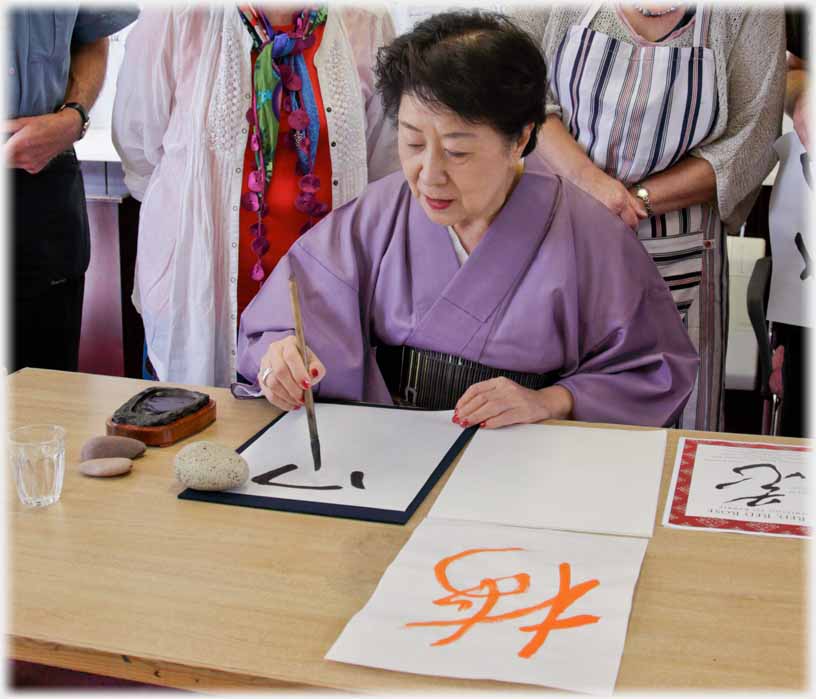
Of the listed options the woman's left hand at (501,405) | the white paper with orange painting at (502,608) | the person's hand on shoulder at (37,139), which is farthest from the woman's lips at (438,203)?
the person's hand on shoulder at (37,139)

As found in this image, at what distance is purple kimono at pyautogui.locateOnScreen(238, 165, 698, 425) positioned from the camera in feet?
5.87

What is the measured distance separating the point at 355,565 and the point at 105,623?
28 centimetres

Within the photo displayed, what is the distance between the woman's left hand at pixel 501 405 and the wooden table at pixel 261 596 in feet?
0.83

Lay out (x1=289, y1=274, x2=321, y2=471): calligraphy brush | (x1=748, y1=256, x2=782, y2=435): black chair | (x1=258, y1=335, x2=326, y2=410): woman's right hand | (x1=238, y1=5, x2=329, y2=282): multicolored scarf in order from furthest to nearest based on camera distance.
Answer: (x1=238, y1=5, x2=329, y2=282): multicolored scarf → (x1=748, y1=256, x2=782, y2=435): black chair → (x1=258, y1=335, x2=326, y2=410): woman's right hand → (x1=289, y1=274, x2=321, y2=471): calligraphy brush

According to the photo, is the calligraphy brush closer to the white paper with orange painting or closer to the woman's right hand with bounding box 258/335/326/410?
the woman's right hand with bounding box 258/335/326/410

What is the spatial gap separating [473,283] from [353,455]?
39cm

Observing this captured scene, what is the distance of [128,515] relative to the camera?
140cm

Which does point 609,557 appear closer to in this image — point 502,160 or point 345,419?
point 345,419

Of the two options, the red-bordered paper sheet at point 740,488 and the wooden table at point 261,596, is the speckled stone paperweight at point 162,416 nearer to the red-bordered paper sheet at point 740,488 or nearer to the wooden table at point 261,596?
the wooden table at point 261,596

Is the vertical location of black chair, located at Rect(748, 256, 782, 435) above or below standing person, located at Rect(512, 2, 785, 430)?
below

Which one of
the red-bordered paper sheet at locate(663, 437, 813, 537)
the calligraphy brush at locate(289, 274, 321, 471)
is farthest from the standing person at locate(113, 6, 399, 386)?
the red-bordered paper sheet at locate(663, 437, 813, 537)

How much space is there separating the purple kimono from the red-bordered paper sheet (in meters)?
0.18

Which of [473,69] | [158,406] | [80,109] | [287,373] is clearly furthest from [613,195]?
[80,109]

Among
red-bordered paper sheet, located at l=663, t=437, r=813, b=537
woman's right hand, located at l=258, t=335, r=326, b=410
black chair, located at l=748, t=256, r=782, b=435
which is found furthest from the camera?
black chair, located at l=748, t=256, r=782, b=435
